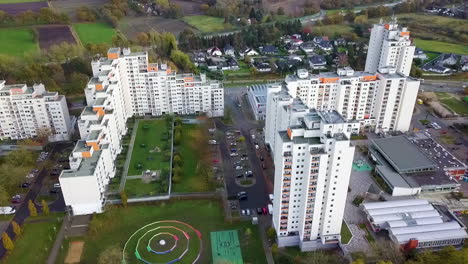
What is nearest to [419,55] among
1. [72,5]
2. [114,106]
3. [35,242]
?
[114,106]

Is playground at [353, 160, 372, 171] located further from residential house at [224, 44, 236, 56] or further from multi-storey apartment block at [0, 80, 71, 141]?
residential house at [224, 44, 236, 56]

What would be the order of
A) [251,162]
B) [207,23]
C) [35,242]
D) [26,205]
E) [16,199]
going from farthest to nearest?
[207,23] < [251,162] < [16,199] < [26,205] < [35,242]

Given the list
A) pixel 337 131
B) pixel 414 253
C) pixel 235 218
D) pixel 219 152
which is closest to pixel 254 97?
pixel 219 152

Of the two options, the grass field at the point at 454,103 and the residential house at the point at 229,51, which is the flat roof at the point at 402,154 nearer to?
the grass field at the point at 454,103

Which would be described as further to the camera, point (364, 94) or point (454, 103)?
point (454, 103)

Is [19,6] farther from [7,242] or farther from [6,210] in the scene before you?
[7,242]

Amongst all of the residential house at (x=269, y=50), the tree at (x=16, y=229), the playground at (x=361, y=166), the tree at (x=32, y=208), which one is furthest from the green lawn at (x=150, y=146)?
the residential house at (x=269, y=50)

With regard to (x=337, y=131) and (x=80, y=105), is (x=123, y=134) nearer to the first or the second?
(x=80, y=105)
